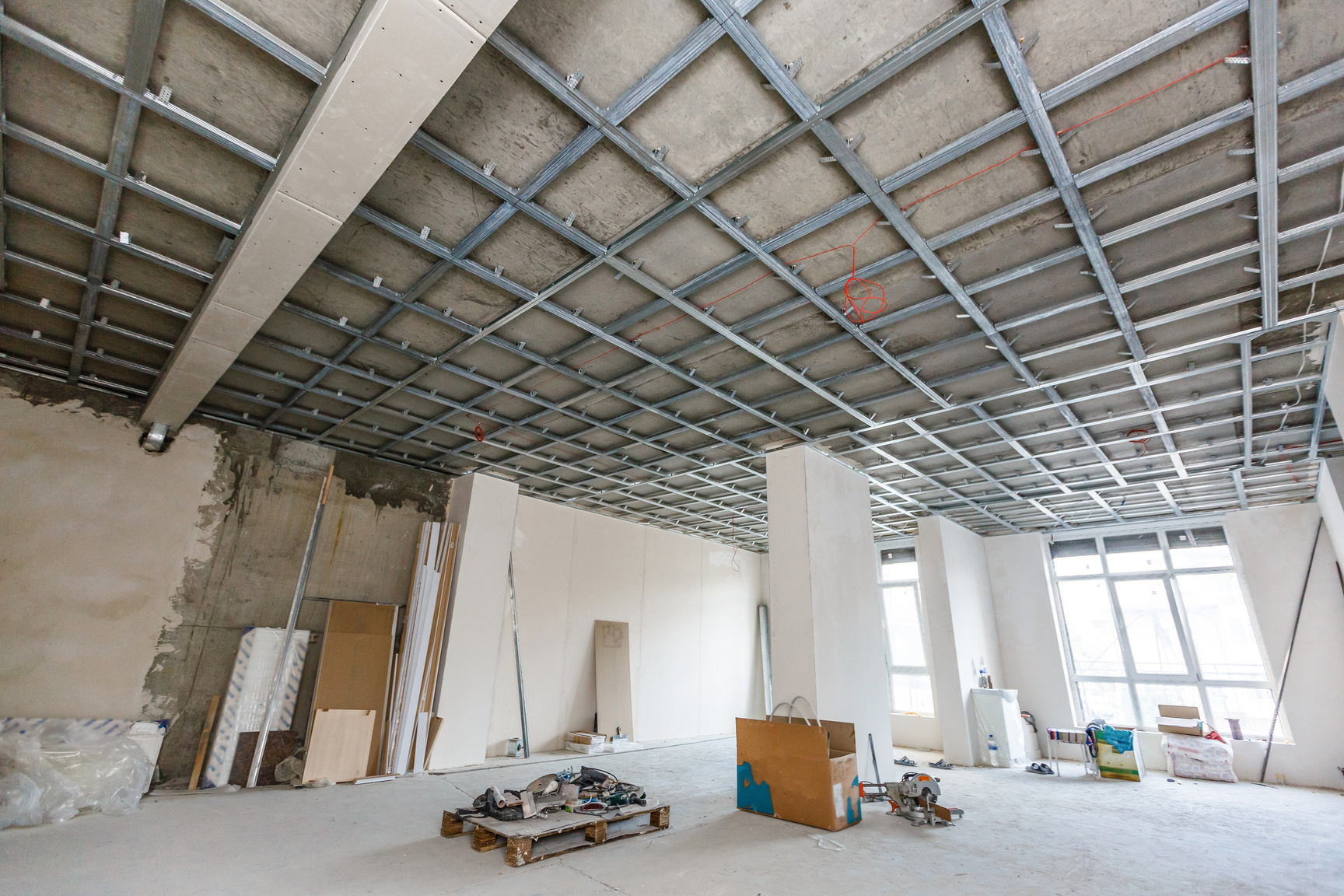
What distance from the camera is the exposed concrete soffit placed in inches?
95.1

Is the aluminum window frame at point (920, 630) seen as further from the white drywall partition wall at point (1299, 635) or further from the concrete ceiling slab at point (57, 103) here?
the concrete ceiling slab at point (57, 103)

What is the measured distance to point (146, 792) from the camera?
5.27 meters

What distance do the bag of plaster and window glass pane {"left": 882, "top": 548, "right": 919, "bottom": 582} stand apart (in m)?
4.65

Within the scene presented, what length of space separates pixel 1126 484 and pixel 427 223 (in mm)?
9816

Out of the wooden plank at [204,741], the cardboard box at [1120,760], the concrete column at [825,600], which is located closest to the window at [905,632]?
the cardboard box at [1120,760]

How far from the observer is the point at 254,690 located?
630 centimetres

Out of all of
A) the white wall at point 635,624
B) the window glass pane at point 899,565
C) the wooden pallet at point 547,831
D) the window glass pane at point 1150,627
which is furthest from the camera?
the window glass pane at point 899,565

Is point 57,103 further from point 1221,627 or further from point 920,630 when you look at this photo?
point 1221,627

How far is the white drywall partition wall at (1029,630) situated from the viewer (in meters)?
10.2

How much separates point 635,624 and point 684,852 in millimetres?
6717

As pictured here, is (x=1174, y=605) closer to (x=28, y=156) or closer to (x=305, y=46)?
(x=305, y=46)

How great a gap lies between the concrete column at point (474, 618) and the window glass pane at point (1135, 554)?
10.9m

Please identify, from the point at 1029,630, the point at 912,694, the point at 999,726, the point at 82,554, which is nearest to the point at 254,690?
the point at 82,554

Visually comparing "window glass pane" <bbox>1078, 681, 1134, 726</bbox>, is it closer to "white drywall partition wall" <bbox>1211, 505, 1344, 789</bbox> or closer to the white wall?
"white drywall partition wall" <bbox>1211, 505, 1344, 789</bbox>
